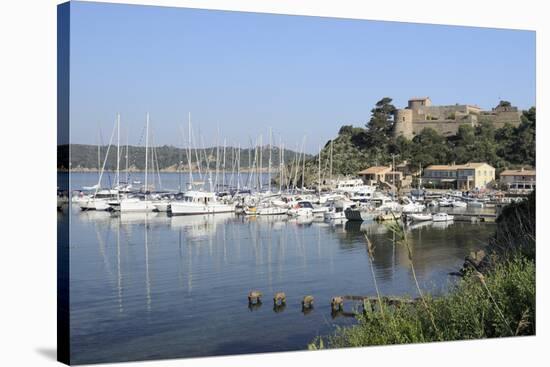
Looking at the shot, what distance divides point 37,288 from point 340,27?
3498mm

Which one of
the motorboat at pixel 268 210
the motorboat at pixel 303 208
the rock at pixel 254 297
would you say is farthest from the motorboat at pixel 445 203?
the motorboat at pixel 268 210

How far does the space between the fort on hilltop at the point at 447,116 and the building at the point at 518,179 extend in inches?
22.2

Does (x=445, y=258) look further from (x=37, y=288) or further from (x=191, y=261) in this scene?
(x=37, y=288)

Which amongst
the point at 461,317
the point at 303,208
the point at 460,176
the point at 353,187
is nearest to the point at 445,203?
the point at 460,176

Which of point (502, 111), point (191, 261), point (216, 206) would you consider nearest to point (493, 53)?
point (502, 111)

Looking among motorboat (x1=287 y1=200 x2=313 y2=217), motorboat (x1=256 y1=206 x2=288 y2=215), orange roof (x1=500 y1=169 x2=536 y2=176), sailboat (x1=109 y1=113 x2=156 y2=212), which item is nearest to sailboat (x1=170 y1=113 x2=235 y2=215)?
motorboat (x1=256 y1=206 x2=288 y2=215)

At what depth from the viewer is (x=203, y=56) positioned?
728 cm

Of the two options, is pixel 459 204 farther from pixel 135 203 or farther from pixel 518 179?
pixel 135 203

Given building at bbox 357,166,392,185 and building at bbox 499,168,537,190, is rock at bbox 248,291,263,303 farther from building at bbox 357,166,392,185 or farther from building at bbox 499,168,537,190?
building at bbox 499,168,537,190

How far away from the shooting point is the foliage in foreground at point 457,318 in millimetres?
6074

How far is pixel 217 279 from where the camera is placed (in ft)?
34.4

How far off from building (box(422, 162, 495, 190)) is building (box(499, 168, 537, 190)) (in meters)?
0.27

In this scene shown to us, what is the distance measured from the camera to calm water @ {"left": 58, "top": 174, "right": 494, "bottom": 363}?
7.11 meters

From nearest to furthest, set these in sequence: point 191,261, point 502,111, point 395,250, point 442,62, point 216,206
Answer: point 442,62, point 502,111, point 191,261, point 395,250, point 216,206
